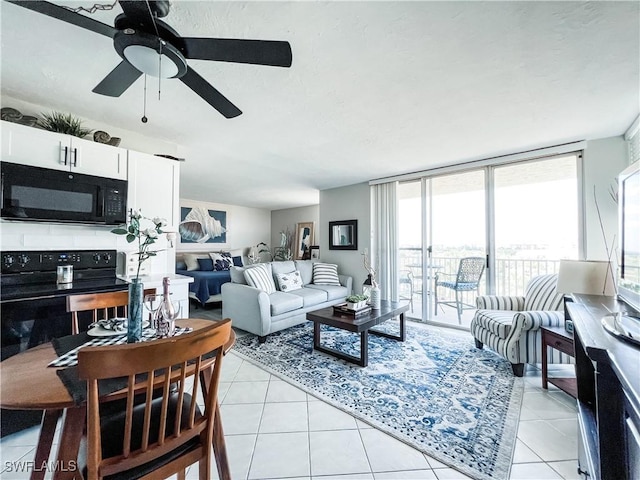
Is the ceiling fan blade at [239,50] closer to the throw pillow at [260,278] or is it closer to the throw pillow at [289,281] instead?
the throw pillow at [260,278]

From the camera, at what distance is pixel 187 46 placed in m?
1.18

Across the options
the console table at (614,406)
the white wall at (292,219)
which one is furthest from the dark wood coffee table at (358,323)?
the white wall at (292,219)

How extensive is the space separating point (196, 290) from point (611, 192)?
5760 mm

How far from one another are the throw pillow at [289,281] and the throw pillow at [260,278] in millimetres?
132

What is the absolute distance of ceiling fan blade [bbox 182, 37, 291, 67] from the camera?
1.12m

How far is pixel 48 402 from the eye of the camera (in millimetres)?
783

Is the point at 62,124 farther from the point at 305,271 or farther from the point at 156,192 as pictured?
the point at 305,271

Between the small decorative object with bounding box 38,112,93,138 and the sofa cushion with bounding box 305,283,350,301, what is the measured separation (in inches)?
133

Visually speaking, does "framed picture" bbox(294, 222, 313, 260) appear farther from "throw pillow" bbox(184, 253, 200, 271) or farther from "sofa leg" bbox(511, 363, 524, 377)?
"sofa leg" bbox(511, 363, 524, 377)

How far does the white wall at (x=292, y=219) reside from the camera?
7.46 meters

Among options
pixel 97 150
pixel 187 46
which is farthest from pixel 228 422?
pixel 97 150

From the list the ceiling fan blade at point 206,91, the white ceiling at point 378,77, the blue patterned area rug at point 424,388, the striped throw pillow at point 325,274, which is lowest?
the blue patterned area rug at point 424,388

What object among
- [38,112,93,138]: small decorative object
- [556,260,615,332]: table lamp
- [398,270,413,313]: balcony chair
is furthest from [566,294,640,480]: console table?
[38,112,93,138]: small decorative object

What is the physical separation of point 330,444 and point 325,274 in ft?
10.7
